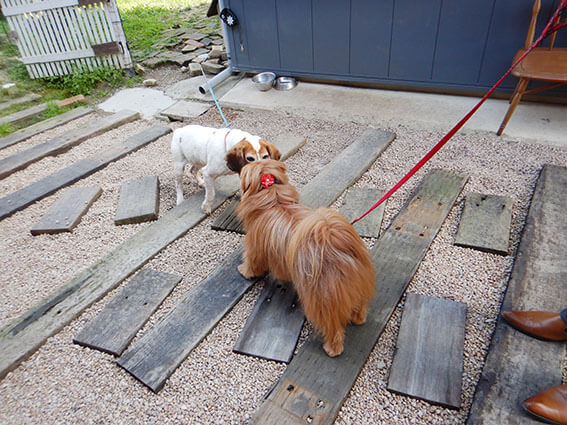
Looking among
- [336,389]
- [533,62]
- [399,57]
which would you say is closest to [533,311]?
[336,389]

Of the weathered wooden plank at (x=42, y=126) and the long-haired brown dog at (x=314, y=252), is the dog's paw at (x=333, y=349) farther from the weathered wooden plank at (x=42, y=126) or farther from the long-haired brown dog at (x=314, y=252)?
the weathered wooden plank at (x=42, y=126)

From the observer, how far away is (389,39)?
5.16 meters

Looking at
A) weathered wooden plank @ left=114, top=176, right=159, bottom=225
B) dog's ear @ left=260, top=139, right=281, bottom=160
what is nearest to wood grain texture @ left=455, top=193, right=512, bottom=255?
dog's ear @ left=260, top=139, right=281, bottom=160

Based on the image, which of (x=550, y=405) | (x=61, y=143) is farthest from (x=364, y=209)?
(x=61, y=143)

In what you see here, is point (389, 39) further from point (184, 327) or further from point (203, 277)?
point (184, 327)

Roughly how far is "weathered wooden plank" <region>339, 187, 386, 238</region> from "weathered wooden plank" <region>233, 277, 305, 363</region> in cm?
87

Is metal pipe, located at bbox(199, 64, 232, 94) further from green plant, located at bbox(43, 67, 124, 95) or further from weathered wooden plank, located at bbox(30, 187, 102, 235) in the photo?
weathered wooden plank, located at bbox(30, 187, 102, 235)

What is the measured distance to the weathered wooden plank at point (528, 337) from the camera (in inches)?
69.6

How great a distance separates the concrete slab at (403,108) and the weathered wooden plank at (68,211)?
2.63 meters

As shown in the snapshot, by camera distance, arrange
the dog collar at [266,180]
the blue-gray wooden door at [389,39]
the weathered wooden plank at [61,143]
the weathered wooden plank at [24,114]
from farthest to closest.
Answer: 1. the weathered wooden plank at [24,114]
2. the blue-gray wooden door at [389,39]
3. the weathered wooden plank at [61,143]
4. the dog collar at [266,180]

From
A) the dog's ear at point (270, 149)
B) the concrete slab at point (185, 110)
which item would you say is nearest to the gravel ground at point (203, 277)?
the dog's ear at point (270, 149)

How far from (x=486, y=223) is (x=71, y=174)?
430 cm

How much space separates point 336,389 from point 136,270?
1796 millimetres

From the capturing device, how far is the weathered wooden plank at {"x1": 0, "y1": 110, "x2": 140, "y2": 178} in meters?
4.45
